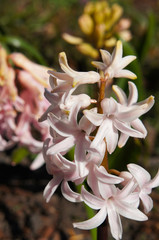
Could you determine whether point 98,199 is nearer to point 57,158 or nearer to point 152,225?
point 57,158

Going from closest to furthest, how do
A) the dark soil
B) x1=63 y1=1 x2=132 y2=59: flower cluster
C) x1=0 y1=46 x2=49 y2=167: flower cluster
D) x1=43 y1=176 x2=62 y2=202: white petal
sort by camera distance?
x1=43 y1=176 x2=62 y2=202: white petal → x1=0 y1=46 x2=49 y2=167: flower cluster → the dark soil → x1=63 y1=1 x2=132 y2=59: flower cluster

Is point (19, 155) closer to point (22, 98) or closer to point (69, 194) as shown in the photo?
point (22, 98)

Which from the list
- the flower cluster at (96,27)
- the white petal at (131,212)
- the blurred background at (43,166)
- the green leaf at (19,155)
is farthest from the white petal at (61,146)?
the flower cluster at (96,27)

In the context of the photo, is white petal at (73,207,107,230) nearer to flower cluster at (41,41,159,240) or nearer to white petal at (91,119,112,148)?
flower cluster at (41,41,159,240)

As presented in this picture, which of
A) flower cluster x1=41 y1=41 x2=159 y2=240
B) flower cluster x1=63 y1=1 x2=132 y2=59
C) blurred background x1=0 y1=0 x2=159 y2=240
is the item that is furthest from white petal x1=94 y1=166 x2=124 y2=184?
flower cluster x1=63 y1=1 x2=132 y2=59

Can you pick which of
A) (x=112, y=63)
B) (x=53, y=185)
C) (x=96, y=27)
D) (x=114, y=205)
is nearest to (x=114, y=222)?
(x=114, y=205)

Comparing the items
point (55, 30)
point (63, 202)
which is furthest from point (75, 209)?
point (55, 30)
